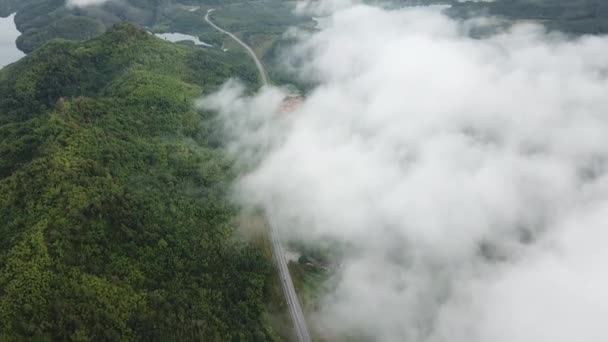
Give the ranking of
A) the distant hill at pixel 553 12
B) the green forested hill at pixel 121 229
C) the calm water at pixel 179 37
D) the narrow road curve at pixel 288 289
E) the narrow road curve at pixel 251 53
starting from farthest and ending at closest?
the calm water at pixel 179 37
the distant hill at pixel 553 12
the narrow road curve at pixel 251 53
the narrow road curve at pixel 288 289
the green forested hill at pixel 121 229

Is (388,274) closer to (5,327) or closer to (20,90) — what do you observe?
(5,327)

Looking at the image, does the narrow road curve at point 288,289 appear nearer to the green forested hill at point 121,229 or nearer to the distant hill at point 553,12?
the green forested hill at point 121,229

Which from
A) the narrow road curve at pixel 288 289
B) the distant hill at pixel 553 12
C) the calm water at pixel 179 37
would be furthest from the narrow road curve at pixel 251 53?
the distant hill at pixel 553 12

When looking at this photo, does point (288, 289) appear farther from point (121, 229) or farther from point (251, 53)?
point (251, 53)

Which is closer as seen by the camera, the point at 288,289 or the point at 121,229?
the point at 121,229

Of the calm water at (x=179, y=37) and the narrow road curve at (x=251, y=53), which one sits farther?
the calm water at (x=179, y=37)

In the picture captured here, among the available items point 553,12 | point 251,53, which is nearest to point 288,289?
point 251,53

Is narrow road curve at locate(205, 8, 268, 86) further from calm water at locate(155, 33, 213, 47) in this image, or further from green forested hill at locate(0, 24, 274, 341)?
green forested hill at locate(0, 24, 274, 341)

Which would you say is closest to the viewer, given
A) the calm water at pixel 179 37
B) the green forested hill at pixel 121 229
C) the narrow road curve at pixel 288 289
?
the green forested hill at pixel 121 229

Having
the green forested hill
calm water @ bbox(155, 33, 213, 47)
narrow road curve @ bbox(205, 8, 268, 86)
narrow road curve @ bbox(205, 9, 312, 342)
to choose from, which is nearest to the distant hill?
narrow road curve @ bbox(205, 8, 268, 86)
